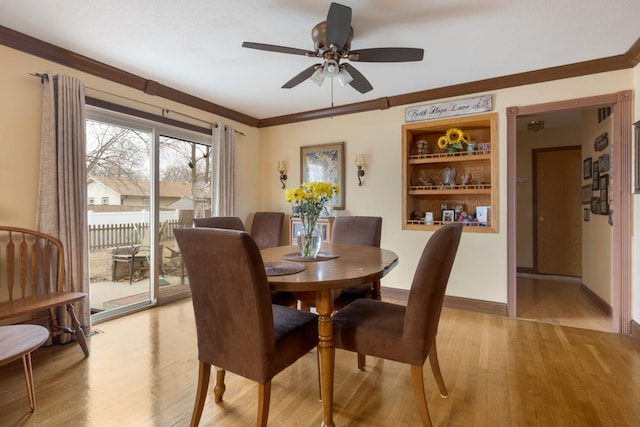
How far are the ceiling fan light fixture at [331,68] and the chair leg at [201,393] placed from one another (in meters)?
1.93

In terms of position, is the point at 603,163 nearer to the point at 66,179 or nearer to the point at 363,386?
the point at 363,386

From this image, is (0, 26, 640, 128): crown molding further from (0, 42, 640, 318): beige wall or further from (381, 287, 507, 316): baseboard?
(381, 287, 507, 316): baseboard

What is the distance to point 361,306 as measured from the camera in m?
1.91

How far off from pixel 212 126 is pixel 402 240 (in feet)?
9.05

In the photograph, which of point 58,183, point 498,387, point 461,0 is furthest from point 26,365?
point 461,0

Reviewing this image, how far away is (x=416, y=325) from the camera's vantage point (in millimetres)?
1497

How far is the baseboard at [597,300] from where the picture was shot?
320 cm

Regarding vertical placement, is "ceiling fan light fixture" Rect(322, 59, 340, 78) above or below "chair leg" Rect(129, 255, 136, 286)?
above

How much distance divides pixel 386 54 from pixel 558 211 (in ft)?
15.0

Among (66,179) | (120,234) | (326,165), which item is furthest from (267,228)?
(66,179)

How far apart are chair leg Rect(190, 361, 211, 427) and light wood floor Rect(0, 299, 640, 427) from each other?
165mm

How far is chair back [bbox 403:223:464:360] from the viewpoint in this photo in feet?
Result: 4.77

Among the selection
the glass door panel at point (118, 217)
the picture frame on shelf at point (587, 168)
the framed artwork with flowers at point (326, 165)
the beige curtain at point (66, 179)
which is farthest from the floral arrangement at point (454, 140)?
the beige curtain at point (66, 179)

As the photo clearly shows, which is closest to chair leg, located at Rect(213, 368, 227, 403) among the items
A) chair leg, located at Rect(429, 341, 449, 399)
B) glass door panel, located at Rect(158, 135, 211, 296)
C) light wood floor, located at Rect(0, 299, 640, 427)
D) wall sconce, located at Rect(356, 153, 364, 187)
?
light wood floor, located at Rect(0, 299, 640, 427)
